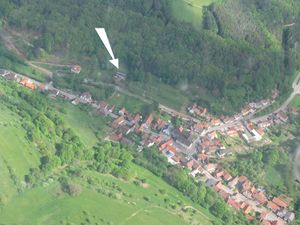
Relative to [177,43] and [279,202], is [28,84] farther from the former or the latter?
[279,202]

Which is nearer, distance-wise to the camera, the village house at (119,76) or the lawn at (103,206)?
the lawn at (103,206)

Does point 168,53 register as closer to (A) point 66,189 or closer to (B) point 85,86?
(B) point 85,86

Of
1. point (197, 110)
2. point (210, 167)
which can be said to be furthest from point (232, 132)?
point (210, 167)

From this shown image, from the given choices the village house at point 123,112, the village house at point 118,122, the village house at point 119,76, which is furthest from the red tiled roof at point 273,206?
the village house at point 119,76

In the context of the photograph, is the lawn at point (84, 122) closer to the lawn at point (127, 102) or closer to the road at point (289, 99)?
the lawn at point (127, 102)

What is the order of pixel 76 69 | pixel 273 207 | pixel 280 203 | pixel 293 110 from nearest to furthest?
pixel 273 207 < pixel 280 203 < pixel 76 69 < pixel 293 110

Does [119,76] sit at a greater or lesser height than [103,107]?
greater

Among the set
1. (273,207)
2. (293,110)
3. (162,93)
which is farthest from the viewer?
(293,110)
